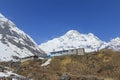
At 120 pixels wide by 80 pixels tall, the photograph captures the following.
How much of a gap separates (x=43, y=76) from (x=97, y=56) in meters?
40.0

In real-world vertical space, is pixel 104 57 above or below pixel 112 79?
above

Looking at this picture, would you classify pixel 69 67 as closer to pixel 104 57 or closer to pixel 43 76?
pixel 104 57

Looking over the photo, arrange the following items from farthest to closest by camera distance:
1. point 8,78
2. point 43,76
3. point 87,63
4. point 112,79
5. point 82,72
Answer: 1. point 87,63
2. point 82,72
3. point 112,79
4. point 43,76
5. point 8,78

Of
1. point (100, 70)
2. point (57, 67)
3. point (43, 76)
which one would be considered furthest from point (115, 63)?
point (43, 76)

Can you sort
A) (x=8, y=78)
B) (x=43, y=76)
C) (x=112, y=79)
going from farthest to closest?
(x=112, y=79) → (x=43, y=76) → (x=8, y=78)

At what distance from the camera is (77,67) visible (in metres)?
87.4

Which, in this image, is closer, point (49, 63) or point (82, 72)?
point (82, 72)

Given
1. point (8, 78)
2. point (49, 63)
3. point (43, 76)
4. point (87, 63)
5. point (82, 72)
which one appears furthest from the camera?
point (49, 63)

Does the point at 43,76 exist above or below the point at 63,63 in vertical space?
below

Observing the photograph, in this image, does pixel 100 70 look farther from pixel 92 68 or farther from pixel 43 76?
pixel 43 76

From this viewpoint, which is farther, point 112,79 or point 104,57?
point 104,57

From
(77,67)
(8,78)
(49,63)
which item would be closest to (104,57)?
(77,67)

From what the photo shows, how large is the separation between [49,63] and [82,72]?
1572cm

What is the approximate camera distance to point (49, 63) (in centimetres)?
9550
